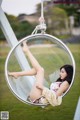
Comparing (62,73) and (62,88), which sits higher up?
(62,73)

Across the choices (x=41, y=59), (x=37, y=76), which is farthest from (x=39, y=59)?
(x=37, y=76)

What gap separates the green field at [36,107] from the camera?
20.8ft

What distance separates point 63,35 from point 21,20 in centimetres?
45

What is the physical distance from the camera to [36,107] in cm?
636

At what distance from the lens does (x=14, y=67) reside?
6.36 meters

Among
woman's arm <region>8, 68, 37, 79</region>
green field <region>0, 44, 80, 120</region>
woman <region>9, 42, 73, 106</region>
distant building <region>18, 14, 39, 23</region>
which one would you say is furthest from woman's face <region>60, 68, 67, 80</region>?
distant building <region>18, 14, 39, 23</region>

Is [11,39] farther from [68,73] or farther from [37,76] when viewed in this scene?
[68,73]

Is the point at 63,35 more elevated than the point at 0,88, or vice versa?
the point at 63,35

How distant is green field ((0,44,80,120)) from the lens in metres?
6.35

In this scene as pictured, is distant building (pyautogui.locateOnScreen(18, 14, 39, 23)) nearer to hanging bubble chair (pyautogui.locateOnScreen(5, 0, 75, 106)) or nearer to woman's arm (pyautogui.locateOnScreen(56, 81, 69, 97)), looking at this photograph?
hanging bubble chair (pyautogui.locateOnScreen(5, 0, 75, 106))

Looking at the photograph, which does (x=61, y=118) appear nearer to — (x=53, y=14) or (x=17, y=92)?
(x=17, y=92)

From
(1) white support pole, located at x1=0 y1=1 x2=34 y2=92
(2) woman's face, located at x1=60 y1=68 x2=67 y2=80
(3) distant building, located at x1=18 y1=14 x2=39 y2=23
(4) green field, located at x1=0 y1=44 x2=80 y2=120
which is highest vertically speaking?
(3) distant building, located at x1=18 y1=14 x2=39 y2=23

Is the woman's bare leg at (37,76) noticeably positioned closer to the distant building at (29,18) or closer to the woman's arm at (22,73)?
the woman's arm at (22,73)

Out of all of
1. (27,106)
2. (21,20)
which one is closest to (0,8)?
(21,20)
